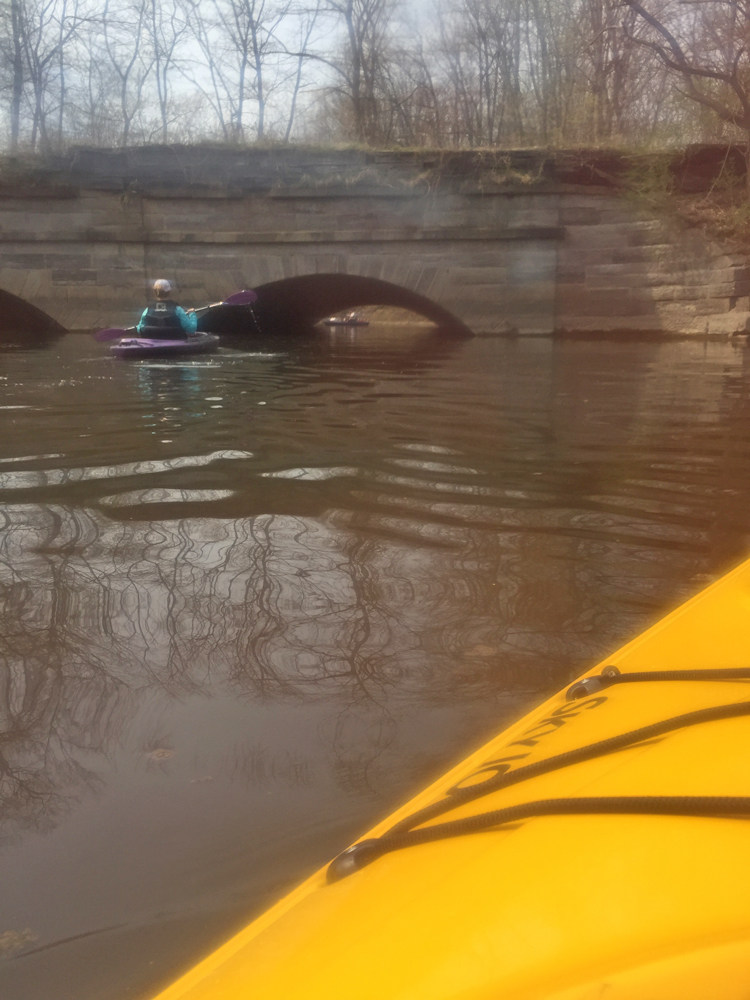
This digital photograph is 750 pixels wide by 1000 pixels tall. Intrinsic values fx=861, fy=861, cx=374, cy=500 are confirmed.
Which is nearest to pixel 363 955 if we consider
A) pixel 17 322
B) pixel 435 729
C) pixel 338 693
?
pixel 435 729

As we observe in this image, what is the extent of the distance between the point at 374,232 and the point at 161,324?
5.30 meters

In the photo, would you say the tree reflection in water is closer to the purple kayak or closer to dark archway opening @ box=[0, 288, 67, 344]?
the purple kayak

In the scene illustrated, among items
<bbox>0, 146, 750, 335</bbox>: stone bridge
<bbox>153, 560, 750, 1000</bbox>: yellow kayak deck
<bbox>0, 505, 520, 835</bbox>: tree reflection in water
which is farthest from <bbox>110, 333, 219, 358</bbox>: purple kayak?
<bbox>153, 560, 750, 1000</bbox>: yellow kayak deck

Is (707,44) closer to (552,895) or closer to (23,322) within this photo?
(23,322)

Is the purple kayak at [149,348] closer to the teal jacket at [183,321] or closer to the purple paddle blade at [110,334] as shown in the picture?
the teal jacket at [183,321]

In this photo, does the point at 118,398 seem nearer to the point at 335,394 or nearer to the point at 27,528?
the point at 335,394

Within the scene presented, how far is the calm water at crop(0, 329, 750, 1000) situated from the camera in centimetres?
148

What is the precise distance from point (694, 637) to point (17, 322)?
1812cm

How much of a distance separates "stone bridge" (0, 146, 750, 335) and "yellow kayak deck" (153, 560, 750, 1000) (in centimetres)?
1358

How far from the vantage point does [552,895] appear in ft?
2.86

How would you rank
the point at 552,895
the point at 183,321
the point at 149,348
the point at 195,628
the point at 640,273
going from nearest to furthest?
the point at 552,895 < the point at 195,628 < the point at 149,348 < the point at 183,321 < the point at 640,273

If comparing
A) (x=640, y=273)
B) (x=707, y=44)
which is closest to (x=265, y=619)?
(x=640, y=273)

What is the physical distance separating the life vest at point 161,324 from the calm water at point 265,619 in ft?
14.3

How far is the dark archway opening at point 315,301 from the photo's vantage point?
1550cm
